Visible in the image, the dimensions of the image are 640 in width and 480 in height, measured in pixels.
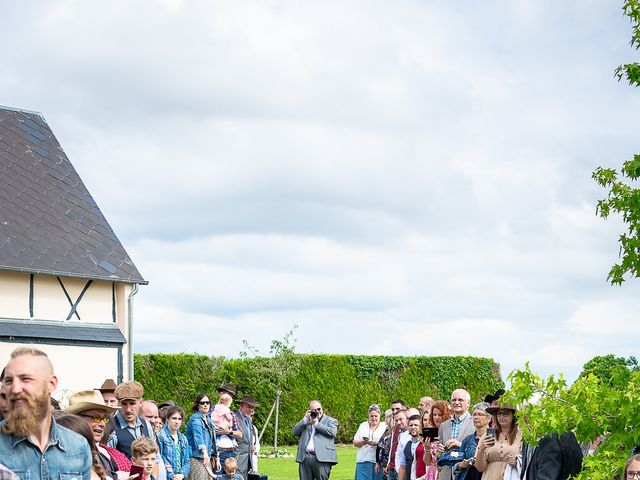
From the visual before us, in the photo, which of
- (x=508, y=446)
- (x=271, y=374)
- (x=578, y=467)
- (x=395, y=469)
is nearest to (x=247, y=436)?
(x=395, y=469)

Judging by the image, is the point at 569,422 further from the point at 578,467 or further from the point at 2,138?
the point at 2,138

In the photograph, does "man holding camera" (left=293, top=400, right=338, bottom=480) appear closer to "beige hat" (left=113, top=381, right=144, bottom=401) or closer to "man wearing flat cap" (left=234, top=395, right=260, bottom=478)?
"man wearing flat cap" (left=234, top=395, right=260, bottom=478)

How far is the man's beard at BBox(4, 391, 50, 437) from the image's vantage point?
4715mm

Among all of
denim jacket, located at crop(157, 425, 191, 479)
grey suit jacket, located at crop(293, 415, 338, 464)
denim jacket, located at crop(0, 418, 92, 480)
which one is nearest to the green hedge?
grey suit jacket, located at crop(293, 415, 338, 464)

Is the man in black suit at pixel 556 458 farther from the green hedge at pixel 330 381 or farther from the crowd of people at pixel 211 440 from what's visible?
the green hedge at pixel 330 381

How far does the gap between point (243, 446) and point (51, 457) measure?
14.1m

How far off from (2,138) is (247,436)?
13.8 m

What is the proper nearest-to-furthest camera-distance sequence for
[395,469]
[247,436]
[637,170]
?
[637,170] < [395,469] < [247,436]

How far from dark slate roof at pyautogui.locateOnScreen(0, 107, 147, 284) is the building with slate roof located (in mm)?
27

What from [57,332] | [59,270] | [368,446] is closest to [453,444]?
[368,446]

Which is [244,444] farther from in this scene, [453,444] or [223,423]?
[453,444]

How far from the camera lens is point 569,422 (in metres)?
8.77

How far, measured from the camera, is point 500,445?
35.9 ft

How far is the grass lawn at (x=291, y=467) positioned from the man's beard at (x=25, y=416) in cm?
2072
